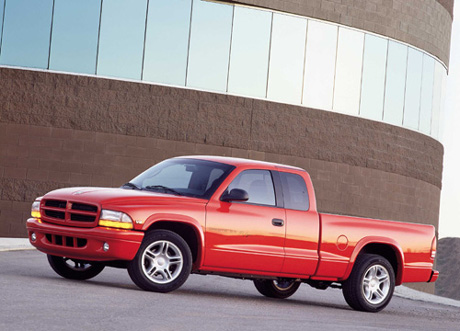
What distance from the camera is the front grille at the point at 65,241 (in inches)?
451

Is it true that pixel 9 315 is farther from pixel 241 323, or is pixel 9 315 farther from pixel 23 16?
pixel 23 16

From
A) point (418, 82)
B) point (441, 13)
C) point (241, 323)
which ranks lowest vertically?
point (241, 323)

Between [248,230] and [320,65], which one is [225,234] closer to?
[248,230]

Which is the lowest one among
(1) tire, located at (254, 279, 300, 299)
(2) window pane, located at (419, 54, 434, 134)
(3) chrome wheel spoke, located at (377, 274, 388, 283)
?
(1) tire, located at (254, 279, 300, 299)

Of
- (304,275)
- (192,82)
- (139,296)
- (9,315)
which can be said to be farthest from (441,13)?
(9,315)

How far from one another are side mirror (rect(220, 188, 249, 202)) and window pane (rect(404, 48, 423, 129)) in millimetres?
20357

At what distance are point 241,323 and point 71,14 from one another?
18.6 metres

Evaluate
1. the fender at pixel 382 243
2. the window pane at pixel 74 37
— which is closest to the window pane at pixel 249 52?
the window pane at pixel 74 37

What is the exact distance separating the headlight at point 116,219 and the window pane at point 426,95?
22.4 metres

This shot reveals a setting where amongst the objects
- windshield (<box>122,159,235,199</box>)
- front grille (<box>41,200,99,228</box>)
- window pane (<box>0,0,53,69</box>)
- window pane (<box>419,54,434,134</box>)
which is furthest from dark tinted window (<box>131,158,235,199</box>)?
window pane (<box>419,54,434,134</box>)

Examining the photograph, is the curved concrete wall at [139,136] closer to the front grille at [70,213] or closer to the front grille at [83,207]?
the front grille at [70,213]

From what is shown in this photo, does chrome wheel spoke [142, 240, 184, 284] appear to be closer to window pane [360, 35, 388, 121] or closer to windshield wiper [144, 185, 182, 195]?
windshield wiper [144, 185, 182, 195]

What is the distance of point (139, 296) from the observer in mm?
10859

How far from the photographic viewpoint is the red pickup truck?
11.4 metres
